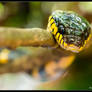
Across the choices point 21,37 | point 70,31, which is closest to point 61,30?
point 70,31

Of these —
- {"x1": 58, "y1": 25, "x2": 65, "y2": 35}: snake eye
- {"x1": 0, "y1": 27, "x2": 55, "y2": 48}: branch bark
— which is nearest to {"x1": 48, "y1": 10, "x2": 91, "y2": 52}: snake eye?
{"x1": 58, "y1": 25, "x2": 65, "y2": 35}: snake eye

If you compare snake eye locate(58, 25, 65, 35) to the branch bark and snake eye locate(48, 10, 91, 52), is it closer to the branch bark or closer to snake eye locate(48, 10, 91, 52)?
snake eye locate(48, 10, 91, 52)

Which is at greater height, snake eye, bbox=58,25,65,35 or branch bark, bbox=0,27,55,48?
branch bark, bbox=0,27,55,48

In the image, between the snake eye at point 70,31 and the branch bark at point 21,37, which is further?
the snake eye at point 70,31

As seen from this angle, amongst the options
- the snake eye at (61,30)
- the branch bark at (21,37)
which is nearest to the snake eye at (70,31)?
the snake eye at (61,30)

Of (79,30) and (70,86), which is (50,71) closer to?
(79,30)

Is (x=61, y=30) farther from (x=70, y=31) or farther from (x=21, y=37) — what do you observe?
(x=21, y=37)

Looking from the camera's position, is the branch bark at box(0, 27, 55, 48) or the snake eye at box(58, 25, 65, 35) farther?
the snake eye at box(58, 25, 65, 35)

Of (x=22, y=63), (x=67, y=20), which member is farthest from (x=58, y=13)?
(x=22, y=63)

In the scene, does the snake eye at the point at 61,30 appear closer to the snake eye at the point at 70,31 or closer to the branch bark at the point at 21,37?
the snake eye at the point at 70,31
